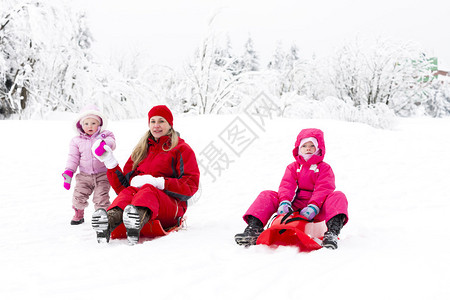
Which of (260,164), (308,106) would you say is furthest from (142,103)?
(260,164)

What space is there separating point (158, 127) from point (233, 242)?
1.10 meters

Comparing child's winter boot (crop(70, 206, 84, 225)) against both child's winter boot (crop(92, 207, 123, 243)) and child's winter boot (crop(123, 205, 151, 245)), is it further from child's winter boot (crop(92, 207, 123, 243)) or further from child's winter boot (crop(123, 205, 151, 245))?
child's winter boot (crop(123, 205, 151, 245))

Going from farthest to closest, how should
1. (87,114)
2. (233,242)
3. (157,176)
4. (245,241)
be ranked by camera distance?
(87,114) < (157,176) < (233,242) < (245,241)

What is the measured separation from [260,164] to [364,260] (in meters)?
3.84

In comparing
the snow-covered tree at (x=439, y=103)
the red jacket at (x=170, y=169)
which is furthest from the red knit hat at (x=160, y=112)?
the snow-covered tree at (x=439, y=103)

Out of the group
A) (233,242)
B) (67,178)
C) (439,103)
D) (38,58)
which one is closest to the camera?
(233,242)

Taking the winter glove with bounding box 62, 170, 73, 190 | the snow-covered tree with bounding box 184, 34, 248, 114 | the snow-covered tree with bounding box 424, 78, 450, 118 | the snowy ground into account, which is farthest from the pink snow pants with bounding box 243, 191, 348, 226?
the snow-covered tree with bounding box 424, 78, 450, 118

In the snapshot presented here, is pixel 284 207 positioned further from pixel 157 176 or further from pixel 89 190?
pixel 89 190

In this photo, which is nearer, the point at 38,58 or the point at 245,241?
the point at 245,241

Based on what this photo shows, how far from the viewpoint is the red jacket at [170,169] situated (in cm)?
295

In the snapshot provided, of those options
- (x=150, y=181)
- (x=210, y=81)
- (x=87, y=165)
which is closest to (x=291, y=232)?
(x=150, y=181)

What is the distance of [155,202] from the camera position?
105 inches

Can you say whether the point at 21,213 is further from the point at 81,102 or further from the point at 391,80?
the point at 391,80

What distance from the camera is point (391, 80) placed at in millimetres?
13477
